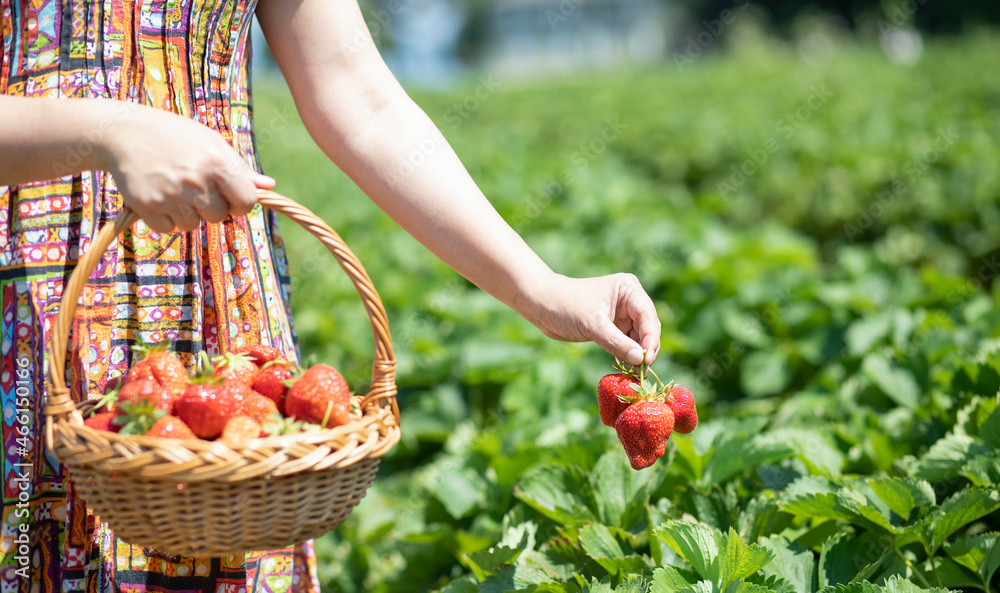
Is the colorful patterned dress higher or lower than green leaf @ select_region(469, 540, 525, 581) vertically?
higher

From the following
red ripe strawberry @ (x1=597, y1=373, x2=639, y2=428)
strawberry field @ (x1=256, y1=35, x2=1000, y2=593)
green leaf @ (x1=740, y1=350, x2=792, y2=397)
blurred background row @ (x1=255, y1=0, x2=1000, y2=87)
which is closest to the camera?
red ripe strawberry @ (x1=597, y1=373, x2=639, y2=428)

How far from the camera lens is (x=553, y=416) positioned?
9.04ft

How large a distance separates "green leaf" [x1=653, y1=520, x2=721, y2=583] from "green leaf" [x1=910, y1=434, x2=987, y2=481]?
0.68 m

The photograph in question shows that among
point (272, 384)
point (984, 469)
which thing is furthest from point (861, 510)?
point (272, 384)

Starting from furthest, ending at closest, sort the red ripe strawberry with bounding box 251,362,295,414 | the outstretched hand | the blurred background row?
the blurred background row, the outstretched hand, the red ripe strawberry with bounding box 251,362,295,414

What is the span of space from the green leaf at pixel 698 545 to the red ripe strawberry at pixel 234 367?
81 cm

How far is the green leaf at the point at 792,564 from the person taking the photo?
5.19 ft

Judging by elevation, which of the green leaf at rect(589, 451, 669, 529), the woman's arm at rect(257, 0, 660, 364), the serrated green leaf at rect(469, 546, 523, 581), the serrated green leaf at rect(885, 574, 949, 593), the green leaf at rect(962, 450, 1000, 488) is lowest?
the serrated green leaf at rect(469, 546, 523, 581)

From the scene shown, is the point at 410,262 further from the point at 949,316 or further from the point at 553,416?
the point at 949,316

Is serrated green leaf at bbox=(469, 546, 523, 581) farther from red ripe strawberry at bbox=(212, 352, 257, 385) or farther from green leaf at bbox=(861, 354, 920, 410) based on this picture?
green leaf at bbox=(861, 354, 920, 410)

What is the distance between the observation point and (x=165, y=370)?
1137mm

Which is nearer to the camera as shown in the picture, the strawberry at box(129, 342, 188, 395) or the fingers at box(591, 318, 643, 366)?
the strawberry at box(129, 342, 188, 395)

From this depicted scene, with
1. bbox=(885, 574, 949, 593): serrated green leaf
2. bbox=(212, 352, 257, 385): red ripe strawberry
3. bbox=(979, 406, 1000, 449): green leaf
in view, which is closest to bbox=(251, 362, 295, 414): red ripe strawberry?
bbox=(212, 352, 257, 385): red ripe strawberry

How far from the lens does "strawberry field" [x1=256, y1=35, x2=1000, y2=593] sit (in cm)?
168
